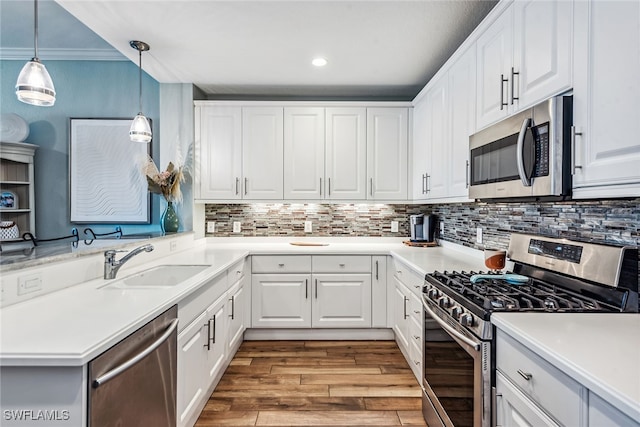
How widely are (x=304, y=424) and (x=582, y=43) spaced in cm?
224

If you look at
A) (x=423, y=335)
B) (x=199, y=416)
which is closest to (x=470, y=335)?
(x=423, y=335)

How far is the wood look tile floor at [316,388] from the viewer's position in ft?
6.83

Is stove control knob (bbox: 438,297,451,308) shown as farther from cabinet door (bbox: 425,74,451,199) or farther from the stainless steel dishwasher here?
the stainless steel dishwasher

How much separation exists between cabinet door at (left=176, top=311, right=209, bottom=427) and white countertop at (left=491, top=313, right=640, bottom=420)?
1421 mm

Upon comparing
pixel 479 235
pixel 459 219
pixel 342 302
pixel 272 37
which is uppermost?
pixel 272 37

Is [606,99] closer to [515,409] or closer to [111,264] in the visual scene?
[515,409]

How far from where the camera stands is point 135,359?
1222mm

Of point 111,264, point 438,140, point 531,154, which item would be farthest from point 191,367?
point 438,140

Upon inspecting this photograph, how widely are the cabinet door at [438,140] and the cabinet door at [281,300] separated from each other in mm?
1397

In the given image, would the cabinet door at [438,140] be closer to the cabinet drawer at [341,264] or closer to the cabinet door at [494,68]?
the cabinet door at [494,68]

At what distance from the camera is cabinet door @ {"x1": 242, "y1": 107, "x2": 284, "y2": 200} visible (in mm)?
3490

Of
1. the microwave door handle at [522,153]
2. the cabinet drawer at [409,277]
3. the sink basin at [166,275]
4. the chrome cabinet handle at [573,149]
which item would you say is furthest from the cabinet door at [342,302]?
the chrome cabinet handle at [573,149]

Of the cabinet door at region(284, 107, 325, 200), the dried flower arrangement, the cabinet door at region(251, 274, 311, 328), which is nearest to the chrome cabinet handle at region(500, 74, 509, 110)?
the cabinet door at region(284, 107, 325, 200)

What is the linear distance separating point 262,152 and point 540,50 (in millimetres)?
2536
